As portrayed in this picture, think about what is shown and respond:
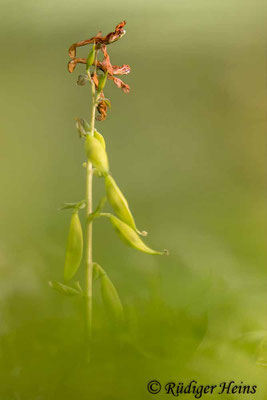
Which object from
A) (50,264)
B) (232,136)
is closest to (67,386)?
(50,264)

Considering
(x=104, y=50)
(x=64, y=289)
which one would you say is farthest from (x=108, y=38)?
(x=64, y=289)

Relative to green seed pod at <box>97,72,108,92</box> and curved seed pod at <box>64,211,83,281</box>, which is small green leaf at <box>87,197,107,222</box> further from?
green seed pod at <box>97,72,108,92</box>

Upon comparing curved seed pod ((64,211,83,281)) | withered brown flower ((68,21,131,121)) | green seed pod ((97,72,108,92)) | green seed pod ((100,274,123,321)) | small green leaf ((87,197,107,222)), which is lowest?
green seed pod ((100,274,123,321))

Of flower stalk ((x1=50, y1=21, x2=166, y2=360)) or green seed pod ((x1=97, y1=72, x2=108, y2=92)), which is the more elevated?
green seed pod ((x1=97, y1=72, x2=108, y2=92))

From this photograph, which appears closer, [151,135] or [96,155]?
[96,155]

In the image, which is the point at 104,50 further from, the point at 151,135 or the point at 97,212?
the point at 151,135

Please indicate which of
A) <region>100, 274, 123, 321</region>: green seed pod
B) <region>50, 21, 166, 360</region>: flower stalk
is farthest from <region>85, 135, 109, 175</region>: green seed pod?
<region>100, 274, 123, 321</region>: green seed pod

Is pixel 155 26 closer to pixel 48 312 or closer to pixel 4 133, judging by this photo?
pixel 4 133
